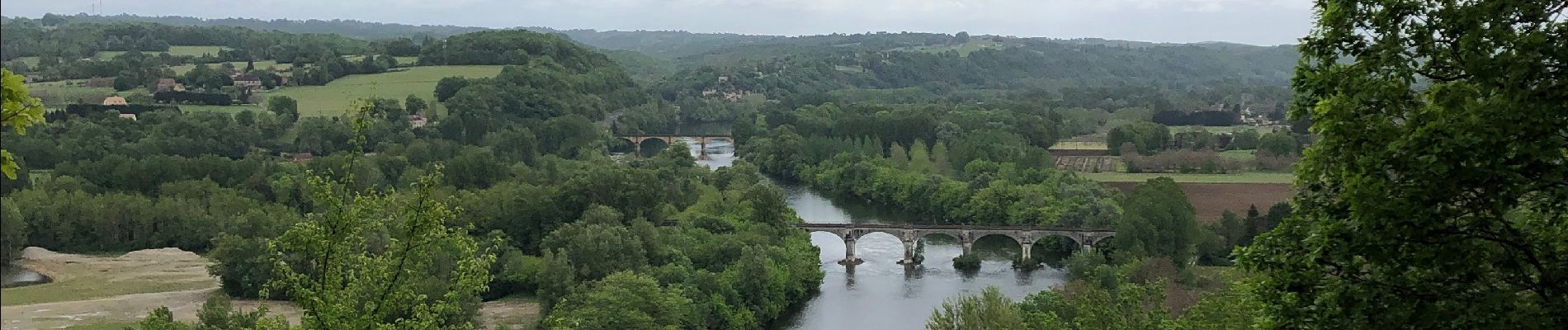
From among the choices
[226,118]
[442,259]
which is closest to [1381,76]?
[442,259]

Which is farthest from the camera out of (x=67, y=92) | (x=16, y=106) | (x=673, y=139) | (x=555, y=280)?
(x=673, y=139)

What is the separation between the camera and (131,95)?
96125 mm

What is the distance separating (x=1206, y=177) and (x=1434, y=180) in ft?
241

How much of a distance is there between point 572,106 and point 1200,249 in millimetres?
63891

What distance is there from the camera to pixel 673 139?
114812 mm

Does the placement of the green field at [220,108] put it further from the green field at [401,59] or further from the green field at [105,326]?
the green field at [105,326]

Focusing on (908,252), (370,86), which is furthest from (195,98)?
(908,252)

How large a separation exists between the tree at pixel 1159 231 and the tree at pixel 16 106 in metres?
47.0

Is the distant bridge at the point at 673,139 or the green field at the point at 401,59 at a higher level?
the green field at the point at 401,59

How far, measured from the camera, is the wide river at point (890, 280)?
45.0 metres

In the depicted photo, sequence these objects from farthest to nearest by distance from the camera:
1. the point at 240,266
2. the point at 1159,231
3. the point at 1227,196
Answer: the point at 1227,196, the point at 1159,231, the point at 240,266

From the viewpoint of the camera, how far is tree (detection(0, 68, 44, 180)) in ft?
21.2

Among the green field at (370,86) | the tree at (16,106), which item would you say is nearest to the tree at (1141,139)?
the green field at (370,86)

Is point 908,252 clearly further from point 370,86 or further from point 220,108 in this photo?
point 220,108
